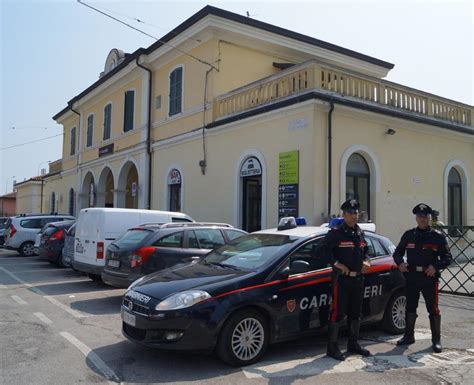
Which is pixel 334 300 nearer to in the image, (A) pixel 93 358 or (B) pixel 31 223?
(A) pixel 93 358

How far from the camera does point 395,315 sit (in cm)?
668

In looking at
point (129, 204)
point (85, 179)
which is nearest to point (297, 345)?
point (129, 204)

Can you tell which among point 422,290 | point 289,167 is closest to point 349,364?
point 422,290

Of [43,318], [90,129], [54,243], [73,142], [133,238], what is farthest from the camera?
[73,142]

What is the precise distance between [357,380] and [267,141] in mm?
9326

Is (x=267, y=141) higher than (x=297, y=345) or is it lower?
higher

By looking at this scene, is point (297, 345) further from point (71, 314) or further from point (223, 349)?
point (71, 314)

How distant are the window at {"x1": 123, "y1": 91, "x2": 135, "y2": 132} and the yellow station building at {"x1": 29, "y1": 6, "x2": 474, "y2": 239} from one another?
0.17 feet

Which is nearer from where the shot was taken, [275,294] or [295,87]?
[275,294]

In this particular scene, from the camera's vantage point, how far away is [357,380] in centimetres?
480

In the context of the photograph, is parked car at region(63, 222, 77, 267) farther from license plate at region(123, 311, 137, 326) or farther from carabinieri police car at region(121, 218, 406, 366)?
license plate at region(123, 311, 137, 326)

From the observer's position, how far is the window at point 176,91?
18.5m

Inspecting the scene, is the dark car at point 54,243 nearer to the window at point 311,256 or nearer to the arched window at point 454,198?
→ the window at point 311,256

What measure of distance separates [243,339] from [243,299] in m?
0.44
